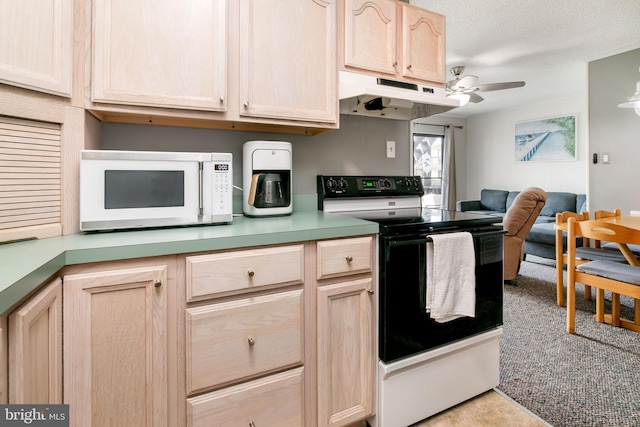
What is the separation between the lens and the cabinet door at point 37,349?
69 cm

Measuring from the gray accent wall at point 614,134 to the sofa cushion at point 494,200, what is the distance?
2.14 metres

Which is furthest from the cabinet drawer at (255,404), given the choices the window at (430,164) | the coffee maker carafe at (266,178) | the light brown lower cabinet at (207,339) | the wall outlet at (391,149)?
the window at (430,164)

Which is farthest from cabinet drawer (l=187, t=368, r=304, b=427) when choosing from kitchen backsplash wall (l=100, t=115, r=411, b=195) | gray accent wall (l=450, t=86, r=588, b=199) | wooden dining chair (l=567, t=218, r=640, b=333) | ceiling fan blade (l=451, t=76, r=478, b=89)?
gray accent wall (l=450, t=86, r=588, b=199)

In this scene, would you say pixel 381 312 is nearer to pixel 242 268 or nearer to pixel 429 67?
pixel 242 268

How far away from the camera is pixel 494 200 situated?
6.00 m

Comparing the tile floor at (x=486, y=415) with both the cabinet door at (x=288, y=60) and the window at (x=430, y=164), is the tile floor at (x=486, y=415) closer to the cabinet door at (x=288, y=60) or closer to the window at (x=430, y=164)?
the cabinet door at (x=288, y=60)

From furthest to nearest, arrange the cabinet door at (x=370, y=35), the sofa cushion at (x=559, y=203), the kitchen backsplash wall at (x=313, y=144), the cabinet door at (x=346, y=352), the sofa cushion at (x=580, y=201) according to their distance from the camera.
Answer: the sofa cushion at (x=559, y=203)
the sofa cushion at (x=580, y=201)
the cabinet door at (x=370, y=35)
the kitchen backsplash wall at (x=313, y=144)
the cabinet door at (x=346, y=352)

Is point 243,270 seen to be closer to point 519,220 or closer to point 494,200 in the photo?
point 519,220

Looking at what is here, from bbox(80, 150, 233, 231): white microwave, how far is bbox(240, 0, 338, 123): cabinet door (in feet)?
1.06

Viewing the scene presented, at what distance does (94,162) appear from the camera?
1.16 metres

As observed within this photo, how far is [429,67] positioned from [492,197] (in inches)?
194

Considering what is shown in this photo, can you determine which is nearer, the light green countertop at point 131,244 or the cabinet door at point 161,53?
the light green countertop at point 131,244

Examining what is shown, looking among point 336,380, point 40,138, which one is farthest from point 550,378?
point 40,138

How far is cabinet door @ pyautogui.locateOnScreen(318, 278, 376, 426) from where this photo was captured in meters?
1.27
